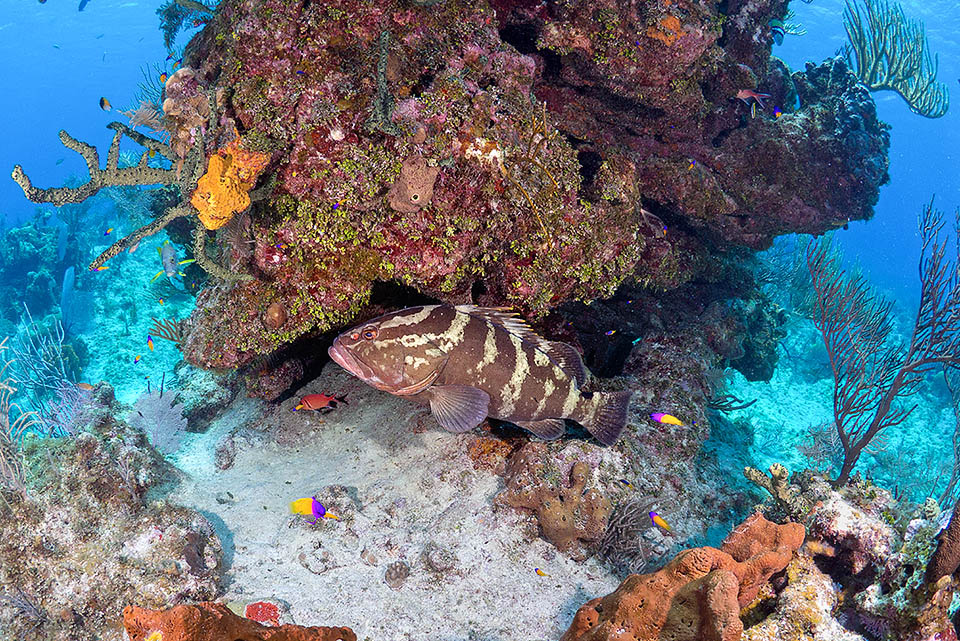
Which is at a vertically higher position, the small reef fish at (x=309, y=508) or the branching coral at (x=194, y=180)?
the branching coral at (x=194, y=180)

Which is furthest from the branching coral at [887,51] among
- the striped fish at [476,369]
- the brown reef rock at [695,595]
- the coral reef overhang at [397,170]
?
the brown reef rock at [695,595]

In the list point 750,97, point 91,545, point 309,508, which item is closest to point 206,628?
point 309,508

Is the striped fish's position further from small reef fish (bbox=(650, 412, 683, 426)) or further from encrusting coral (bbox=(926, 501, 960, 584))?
encrusting coral (bbox=(926, 501, 960, 584))

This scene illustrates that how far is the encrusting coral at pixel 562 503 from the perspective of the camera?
437cm

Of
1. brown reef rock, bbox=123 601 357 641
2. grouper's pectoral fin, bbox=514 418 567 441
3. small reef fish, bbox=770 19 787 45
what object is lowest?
brown reef rock, bbox=123 601 357 641

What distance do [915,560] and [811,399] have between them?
12.6 meters

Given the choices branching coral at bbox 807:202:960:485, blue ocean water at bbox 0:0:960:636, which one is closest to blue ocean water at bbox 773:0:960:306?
blue ocean water at bbox 0:0:960:636

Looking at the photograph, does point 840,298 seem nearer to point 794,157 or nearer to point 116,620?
point 794,157

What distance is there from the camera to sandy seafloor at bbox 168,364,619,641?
375cm

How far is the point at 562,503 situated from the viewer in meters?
4.41

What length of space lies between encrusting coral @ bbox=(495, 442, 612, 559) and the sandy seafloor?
0.14 metres

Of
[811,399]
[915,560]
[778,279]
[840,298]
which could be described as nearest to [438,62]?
[915,560]

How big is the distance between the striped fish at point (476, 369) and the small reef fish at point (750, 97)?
19.4 feet

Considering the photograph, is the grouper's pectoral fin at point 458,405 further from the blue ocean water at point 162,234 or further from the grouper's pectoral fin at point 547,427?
the blue ocean water at point 162,234
